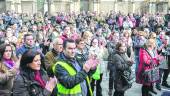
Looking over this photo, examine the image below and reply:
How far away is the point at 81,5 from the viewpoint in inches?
1693

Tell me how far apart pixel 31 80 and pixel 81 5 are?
37.6 m

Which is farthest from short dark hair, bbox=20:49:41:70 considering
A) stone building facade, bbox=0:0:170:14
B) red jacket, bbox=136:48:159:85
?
stone building facade, bbox=0:0:170:14

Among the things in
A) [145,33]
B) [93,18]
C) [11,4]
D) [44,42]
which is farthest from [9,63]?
[11,4]

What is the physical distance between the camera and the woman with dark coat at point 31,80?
5.56 meters

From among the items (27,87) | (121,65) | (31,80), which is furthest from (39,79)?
(121,65)

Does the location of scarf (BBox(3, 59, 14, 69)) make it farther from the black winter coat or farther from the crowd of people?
the black winter coat

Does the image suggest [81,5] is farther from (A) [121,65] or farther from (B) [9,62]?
(B) [9,62]

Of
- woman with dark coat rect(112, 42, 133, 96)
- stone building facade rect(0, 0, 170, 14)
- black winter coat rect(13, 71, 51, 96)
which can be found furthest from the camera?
stone building facade rect(0, 0, 170, 14)

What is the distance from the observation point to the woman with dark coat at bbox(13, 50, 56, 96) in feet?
18.2

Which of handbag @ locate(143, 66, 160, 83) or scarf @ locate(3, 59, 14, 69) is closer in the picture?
scarf @ locate(3, 59, 14, 69)

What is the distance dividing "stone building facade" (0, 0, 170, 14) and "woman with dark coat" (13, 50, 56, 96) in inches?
1335

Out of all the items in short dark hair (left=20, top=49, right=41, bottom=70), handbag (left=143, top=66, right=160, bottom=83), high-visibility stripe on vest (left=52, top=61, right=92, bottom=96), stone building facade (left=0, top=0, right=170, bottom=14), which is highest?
stone building facade (left=0, top=0, right=170, bottom=14)

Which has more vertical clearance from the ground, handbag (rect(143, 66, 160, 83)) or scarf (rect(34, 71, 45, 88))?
scarf (rect(34, 71, 45, 88))

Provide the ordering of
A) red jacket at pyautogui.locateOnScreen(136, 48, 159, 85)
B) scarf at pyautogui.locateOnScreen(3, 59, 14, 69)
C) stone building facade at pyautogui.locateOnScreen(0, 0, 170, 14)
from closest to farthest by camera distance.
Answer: scarf at pyautogui.locateOnScreen(3, 59, 14, 69) < red jacket at pyautogui.locateOnScreen(136, 48, 159, 85) < stone building facade at pyautogui.locateOnScreen(0, 0, 170, 14)
